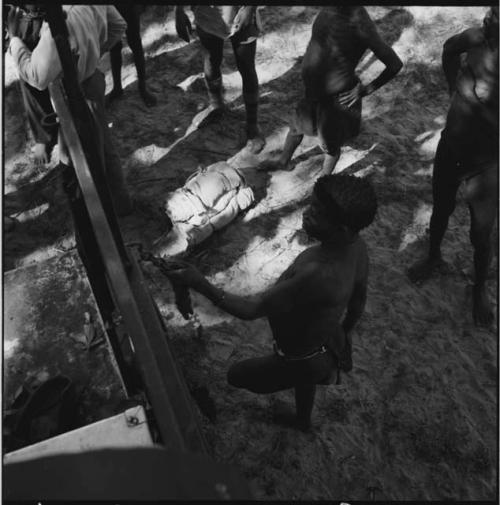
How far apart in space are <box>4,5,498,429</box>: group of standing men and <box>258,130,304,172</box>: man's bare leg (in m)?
0.01

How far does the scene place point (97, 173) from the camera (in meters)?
2.38

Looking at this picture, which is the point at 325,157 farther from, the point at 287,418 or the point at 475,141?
the point at 287,418

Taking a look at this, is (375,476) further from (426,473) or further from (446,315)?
(446,315)

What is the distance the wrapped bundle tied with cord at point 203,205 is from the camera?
14.3 feet

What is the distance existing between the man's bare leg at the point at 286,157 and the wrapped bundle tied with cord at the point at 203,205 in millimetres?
486

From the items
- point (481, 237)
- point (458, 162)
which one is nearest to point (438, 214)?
point (481, 237)

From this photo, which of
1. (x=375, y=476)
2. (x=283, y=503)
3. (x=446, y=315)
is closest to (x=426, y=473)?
(x=375, y=476)

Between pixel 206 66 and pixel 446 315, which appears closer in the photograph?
pixel 446 315

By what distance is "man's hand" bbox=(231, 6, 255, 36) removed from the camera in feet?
14.5

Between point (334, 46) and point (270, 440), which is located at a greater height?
point (334, 46)

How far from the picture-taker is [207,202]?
4438 mm

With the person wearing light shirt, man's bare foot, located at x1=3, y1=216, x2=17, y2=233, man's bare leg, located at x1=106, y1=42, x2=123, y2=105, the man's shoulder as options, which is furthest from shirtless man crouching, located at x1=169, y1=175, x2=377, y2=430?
man's bare leg, located at x1=106, y1=42, x2=123, y2=105

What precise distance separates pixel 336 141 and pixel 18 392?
3047 millimetres

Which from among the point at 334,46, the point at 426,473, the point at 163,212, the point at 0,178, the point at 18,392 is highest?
the point at 0,178
